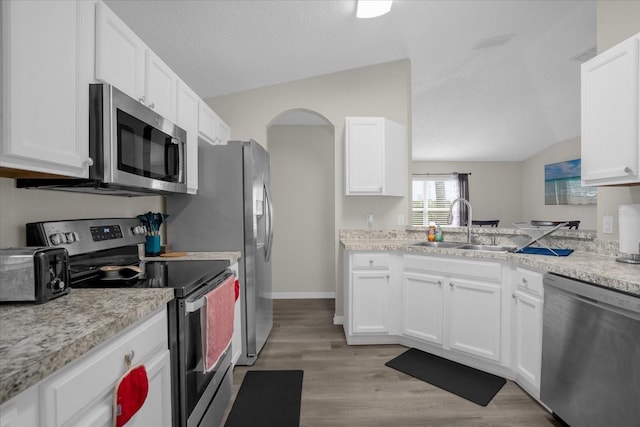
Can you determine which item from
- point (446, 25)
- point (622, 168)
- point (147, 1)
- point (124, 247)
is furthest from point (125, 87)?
point (446, 25)

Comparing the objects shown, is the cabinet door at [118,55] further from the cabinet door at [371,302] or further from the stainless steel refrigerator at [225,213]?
the cabinet door at [371,302]

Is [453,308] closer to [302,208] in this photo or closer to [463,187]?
[302,208]

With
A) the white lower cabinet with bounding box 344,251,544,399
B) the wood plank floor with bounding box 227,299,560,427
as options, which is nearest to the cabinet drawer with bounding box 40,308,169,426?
the wood plank floor with bounding box 227,299,560,427

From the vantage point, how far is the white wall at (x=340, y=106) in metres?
3.44

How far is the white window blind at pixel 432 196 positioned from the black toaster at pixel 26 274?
7.15 metres

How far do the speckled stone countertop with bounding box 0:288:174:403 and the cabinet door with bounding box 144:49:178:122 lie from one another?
1.14 meters

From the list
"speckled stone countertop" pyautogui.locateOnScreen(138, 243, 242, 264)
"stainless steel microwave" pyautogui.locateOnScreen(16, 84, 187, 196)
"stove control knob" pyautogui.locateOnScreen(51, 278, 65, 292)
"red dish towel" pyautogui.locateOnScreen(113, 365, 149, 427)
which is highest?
"stainless steel microwave" pyautogui.locateOnScreen(16, 84, 187, 196)

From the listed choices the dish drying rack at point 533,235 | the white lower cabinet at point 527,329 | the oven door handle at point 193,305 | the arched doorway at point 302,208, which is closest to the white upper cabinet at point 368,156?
the dish drying rack at point 533,235

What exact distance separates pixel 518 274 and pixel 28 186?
8.93 ft

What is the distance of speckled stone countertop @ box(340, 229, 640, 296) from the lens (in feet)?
4.68

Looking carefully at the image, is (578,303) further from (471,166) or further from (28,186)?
(471,166)

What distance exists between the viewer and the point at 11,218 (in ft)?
4.33

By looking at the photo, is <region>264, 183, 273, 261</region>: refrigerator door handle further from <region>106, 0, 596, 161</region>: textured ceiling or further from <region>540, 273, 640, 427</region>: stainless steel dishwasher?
<region>540, 273, 640, 427</region>: stainless steel dishwasher

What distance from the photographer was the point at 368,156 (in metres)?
3.15
